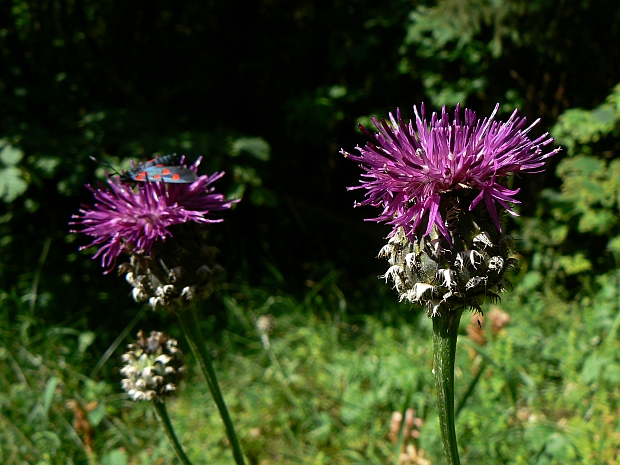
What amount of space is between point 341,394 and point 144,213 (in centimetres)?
222

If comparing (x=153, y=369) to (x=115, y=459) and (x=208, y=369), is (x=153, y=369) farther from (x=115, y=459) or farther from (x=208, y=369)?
(x=115, y=459)

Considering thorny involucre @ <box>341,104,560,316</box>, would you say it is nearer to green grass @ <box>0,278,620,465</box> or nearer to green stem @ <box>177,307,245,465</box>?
green stem @ <box>177,307,245,465</box>

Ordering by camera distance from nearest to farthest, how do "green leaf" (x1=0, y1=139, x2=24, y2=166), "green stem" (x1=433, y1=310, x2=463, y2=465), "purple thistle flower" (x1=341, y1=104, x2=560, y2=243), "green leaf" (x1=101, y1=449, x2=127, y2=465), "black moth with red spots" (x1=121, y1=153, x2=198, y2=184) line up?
1. "purple thistle flower" (x1=341, y1=104, x2=560, y2=243)
2. "green stem" (x1=433, y1=310, x2=463, y2=465)
3. "black moth with red spots" (x1=121, y1=153, x2=198, y2=184)
4. "green leaf" (x1=101, y1=449, x2=127, y2=465)
5. "green leaf" (x1=0, y1=139, x2=24, y2=166)

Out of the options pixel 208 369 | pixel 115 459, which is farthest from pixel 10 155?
pixel 208 369

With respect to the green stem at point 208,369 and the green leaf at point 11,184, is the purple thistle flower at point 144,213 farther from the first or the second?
the green leaf at point 11,184

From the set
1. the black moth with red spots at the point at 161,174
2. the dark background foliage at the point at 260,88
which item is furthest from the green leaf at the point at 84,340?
the black moth with red spots at the point at 161,174

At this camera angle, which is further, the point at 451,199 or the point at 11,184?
the point at 11,184

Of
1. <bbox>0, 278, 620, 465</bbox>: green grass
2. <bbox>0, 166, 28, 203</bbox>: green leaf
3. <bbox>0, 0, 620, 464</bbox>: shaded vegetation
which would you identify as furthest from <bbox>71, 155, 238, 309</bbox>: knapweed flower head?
<bbox>0, 166, 28, 203</bbox>: green leaf

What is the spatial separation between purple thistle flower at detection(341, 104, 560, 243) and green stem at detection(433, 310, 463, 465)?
265 mm

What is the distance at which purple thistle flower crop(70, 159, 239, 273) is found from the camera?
191 cm

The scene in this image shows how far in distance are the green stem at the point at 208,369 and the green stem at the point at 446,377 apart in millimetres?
741

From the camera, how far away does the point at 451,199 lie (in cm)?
144

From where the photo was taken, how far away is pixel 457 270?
1.43 meters

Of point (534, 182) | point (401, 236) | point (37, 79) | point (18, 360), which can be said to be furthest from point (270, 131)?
point (401, 236)
